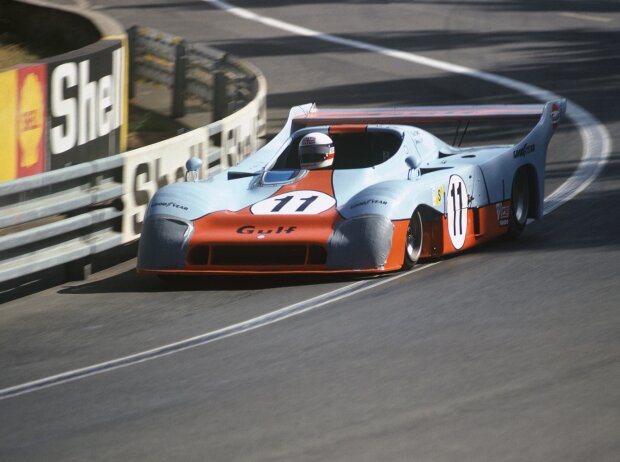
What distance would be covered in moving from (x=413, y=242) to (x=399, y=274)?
1.04 ft

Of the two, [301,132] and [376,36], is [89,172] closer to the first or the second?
[301,132]

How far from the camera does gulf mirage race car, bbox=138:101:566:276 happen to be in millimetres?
9609

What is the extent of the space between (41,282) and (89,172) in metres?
0.96

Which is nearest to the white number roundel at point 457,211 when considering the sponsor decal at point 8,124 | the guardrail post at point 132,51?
the sponsor decal at point 8,124

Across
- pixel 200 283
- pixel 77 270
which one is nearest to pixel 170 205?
pixel 200 283

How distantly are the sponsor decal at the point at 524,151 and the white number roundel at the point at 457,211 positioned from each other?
109cm

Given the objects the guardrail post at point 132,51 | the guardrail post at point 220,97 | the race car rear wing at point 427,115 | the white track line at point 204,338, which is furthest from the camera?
the guardrail post at point 132,51

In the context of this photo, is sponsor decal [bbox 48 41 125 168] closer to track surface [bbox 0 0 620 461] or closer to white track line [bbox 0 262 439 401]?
track surface [bbox 0 0 620 461]

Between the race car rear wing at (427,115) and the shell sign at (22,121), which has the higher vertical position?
the race car rear wing at (427,115)

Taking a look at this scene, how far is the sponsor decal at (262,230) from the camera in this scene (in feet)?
31.7

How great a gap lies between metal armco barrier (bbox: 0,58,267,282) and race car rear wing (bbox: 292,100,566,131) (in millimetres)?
1133

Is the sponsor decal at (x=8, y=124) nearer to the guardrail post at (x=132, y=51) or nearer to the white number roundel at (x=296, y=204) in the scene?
the white number roundel at (x=296, y=204)

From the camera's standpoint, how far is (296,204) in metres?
9.98

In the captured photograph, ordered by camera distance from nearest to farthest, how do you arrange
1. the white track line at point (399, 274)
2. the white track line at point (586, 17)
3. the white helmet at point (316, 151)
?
the white track line at point (399, 274) < the white helmet at point (316, 151) < the white track line at point (586, 17)
